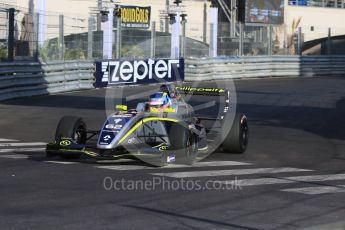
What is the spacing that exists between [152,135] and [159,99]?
30.1 inches

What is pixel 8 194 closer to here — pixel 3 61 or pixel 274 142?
pixel 274 142

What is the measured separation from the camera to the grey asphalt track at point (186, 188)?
7.07 m

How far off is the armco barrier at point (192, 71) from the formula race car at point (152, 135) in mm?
10286

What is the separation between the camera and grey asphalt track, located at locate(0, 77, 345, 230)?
23.2 ft

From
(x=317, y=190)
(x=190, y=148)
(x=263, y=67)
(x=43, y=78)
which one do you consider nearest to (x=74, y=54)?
(x=43, y=78)

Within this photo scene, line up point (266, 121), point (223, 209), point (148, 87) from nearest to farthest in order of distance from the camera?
point (223, 209) → point (266, 121) → point (148, 87)

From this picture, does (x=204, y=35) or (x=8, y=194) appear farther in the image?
(x=204, y=35)

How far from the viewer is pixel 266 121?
56.9 feet

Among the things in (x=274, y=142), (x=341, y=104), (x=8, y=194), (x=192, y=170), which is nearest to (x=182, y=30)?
(x=341, y=104)

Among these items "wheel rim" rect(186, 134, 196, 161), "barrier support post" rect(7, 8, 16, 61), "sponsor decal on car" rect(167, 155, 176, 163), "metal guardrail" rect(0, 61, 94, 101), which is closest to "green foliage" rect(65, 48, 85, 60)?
"metal guardrail" rect(0, 61, 94, 101)

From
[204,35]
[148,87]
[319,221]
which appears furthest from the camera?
[204,35]

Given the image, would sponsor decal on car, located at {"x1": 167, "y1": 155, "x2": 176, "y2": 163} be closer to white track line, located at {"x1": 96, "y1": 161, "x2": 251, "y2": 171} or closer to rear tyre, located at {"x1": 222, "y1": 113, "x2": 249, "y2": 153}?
white track line, located at {"x1": 96, "y1": 161, "x2": 251, "y2": 171}

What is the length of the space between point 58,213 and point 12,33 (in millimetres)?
15276

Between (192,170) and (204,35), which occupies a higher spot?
(204,35)
